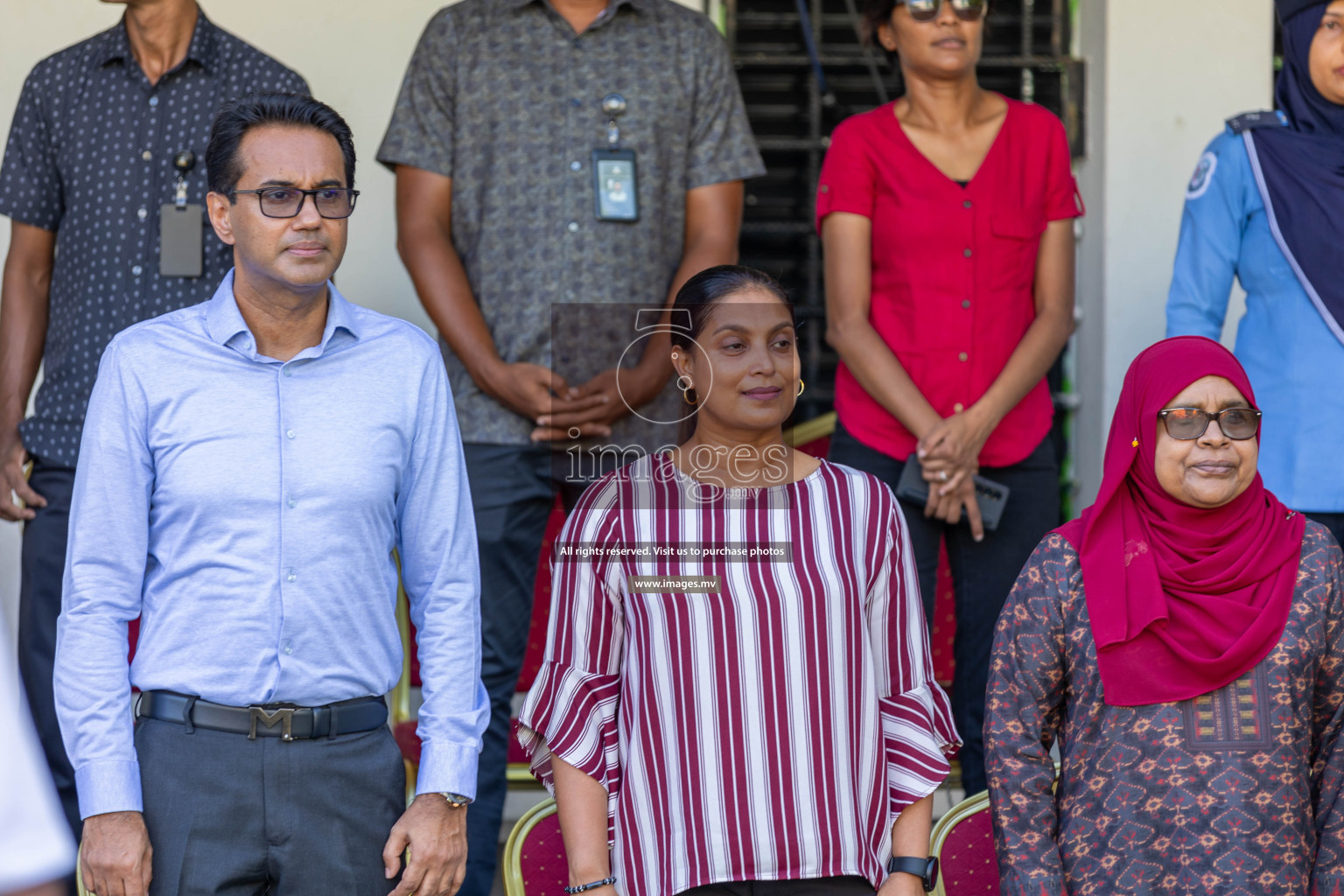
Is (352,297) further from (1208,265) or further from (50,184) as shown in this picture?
(1208,265)

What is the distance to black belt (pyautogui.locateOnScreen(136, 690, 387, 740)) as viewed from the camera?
224 centimetres

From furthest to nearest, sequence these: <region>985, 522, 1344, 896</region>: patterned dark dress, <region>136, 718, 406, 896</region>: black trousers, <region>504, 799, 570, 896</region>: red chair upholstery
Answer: <region>504, 799, 570, 896</region>: red chair upholstery → <region>985, 522, 1344, 896</region>: patterned dark dress → <region>136, 718, 406, 896</region>: black trousers

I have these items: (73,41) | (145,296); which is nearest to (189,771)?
(145,296)

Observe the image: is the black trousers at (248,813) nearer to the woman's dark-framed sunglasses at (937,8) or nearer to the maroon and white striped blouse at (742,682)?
the maroon and white striped blouse at (742,682)

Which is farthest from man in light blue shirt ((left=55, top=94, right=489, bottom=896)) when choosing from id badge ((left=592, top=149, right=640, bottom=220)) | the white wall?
the white wall

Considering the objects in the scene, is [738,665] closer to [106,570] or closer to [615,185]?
[106,570]

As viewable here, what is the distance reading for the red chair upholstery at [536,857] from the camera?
2643mm

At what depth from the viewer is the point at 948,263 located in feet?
11.0

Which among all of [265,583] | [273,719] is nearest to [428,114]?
[265,583]

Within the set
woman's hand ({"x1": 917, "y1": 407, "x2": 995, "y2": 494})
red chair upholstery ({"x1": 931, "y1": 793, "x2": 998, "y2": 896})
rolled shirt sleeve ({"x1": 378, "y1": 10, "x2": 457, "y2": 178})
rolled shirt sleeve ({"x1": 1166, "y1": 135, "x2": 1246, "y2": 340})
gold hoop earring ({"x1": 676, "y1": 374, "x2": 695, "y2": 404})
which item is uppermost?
rolled shirt sleeve ({"x1": 378, "y1": 10, "x2": 457, "y2": 178})

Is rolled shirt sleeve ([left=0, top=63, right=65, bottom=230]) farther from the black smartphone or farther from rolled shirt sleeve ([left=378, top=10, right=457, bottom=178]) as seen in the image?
the black smartphone

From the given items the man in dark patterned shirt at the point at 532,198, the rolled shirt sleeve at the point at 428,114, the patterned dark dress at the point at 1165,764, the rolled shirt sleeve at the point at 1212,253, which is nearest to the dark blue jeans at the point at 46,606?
the man in dark patterned shirt at the point at 532,198

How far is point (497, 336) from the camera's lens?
11.1 ft

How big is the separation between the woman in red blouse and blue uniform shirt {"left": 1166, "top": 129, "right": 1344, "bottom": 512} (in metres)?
0.29
